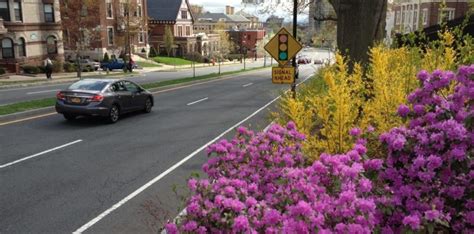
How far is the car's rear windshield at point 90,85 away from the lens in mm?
13906

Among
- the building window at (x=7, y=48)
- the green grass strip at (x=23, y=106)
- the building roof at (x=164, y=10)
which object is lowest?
the green grass strip at (x=23, y=106)

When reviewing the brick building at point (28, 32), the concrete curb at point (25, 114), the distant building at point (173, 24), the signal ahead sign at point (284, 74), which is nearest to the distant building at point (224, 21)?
the distant building at point (173, 24)

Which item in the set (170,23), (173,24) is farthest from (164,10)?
(173,24)

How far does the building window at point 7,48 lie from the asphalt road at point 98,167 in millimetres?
29752

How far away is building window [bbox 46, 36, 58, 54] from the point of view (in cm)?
4512

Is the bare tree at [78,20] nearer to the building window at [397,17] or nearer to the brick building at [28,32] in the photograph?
the brick building at [28,32]

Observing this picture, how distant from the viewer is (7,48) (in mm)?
39656

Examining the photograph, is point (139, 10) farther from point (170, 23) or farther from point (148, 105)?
point (148, 105)

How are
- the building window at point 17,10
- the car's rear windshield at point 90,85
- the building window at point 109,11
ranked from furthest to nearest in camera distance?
the building window at point 109,11, the building window at point 17,10, the car's rear windshield at point 90,85

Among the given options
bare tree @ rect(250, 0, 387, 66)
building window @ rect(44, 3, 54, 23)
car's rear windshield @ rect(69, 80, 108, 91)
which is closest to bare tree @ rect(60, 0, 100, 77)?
building window @ rect(44, 3, 54, 23)

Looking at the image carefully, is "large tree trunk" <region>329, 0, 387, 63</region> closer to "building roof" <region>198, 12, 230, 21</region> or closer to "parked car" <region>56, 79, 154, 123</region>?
"parked car" <region>56, 79, 154, 123</region>

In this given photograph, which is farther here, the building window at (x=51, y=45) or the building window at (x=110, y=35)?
the building window at (x=110, y=35)

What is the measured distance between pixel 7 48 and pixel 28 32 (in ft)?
9.73

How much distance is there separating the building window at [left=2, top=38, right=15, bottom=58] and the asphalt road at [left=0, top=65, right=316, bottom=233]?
29752mm
